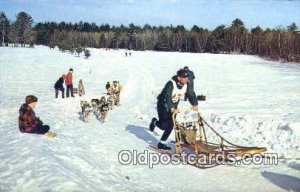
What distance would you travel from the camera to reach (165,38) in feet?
270

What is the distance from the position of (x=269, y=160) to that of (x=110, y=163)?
3.42 m

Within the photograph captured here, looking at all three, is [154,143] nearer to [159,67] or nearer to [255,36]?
[159,67]

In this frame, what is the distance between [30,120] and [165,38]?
7346 cm

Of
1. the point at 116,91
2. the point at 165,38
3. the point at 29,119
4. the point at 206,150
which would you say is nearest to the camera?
the point at 206,150

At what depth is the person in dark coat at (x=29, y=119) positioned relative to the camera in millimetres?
10023

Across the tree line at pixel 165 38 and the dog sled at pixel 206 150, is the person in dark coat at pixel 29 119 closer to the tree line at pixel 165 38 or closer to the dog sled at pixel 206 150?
the dog sled at pixel 206 150

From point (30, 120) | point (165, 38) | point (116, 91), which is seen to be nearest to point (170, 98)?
point (30, 120)

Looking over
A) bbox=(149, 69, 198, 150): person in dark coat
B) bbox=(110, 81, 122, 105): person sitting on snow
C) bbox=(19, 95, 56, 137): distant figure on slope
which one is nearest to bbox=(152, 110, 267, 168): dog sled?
bbox=(149, 69, 198, 150): person in dark coat

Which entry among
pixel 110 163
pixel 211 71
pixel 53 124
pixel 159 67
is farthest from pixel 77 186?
pixel 159 67

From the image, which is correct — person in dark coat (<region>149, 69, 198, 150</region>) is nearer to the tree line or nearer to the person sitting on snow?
the person sitting on snow

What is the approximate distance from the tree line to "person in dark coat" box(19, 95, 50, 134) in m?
26.1

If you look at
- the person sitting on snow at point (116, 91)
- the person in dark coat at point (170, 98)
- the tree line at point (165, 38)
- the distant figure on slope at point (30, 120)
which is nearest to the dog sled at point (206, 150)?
the person in dark coat at point (170, 98)

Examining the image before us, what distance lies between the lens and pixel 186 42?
82.0 metres

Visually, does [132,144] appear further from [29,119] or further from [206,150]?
[29,119]
